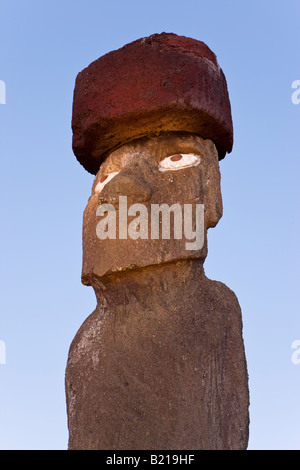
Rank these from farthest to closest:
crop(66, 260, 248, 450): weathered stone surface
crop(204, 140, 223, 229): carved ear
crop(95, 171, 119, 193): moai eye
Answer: crop(95, 171, 119, 193): moai eye, crop(204, 140, 223, 229): carved ear, crop(66, 260, 248, 450): weathered stone surface

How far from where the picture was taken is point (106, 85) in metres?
4.45

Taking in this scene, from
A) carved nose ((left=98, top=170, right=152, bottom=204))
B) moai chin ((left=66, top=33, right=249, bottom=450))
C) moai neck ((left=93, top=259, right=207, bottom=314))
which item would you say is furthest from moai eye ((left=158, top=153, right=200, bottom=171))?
moai neck ((left=93, top=259, right=207, bottom=314))

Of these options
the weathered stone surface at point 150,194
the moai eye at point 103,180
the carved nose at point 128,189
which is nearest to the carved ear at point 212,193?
the weathered stone surface at point 150,194

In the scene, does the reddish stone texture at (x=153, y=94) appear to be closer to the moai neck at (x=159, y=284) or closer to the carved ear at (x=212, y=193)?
the carved ear at (x=212, y=193)

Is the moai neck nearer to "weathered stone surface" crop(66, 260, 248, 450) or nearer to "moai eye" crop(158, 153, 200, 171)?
"weathered stone surface" crop(66, 260, 248, 450)

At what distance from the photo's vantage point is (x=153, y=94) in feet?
13.9

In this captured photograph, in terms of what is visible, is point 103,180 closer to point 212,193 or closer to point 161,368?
point 212,193

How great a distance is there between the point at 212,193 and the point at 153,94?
0.82m

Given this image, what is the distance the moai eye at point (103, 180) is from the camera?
456cm

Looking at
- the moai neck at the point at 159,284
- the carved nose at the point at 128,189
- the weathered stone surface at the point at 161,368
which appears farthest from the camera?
the carved nose at the point at 128,189

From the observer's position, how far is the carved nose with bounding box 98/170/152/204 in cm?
410

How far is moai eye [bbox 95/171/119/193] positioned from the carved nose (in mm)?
338

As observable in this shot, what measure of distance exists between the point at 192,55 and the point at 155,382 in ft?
7.72

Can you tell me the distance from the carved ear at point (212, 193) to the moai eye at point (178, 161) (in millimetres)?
107
